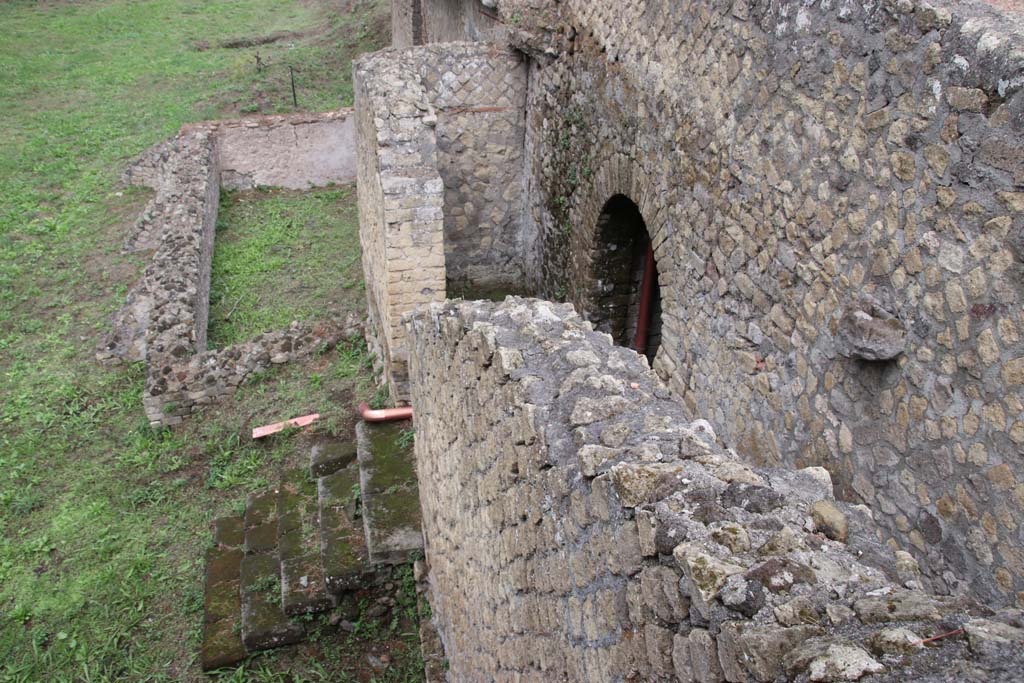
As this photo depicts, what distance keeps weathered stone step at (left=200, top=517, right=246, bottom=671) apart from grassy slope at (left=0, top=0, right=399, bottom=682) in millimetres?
129

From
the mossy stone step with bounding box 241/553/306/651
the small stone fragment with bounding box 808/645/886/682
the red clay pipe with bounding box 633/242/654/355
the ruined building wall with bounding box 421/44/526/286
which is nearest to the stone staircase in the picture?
the mossy stone step with bounding box 241/553/306/651

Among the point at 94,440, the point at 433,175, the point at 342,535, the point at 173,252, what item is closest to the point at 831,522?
the point at 342,535

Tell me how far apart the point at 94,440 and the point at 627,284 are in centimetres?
510

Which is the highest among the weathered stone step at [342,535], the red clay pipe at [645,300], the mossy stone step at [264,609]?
the red clay pipe at [645,300]

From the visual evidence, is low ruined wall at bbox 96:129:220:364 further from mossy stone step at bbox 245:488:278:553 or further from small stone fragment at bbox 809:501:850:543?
small stone fragment at bbox 809:501:850:543

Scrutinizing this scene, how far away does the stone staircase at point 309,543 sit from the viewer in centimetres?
514

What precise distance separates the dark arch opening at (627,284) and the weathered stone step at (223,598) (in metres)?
3.52

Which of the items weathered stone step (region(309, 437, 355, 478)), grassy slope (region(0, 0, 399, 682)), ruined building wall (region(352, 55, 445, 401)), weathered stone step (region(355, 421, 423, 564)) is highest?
ruined building wall (region(352, 55, 445, 401))

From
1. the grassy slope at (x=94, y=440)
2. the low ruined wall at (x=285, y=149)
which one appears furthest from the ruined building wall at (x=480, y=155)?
the low ruined wall at (x=285, y=149)

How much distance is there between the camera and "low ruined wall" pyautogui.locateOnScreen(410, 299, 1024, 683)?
58.0 inches

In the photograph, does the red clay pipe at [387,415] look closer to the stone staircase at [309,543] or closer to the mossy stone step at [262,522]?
the stone staircase at [309,543]

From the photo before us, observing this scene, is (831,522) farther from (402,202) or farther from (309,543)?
(402,202)

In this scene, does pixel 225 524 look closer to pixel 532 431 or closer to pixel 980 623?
pixel 532 431

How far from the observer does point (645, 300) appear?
7.13 meters
